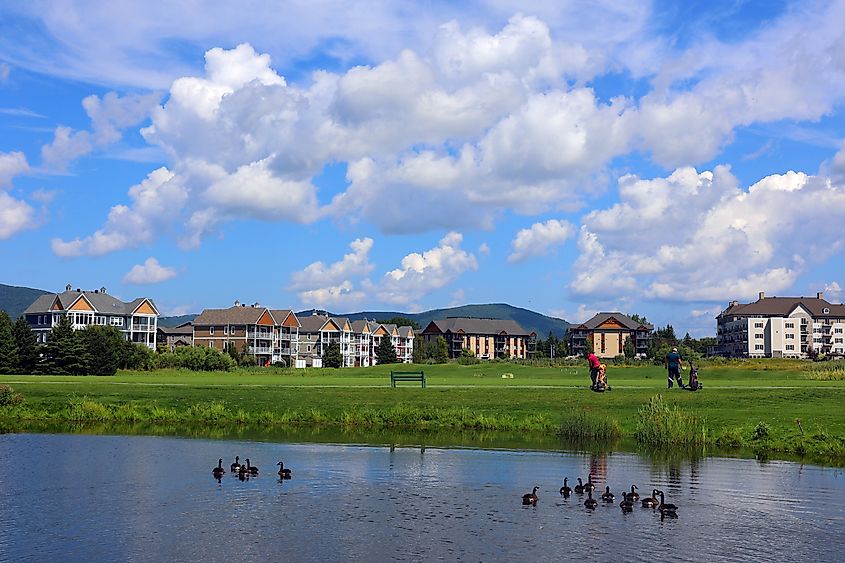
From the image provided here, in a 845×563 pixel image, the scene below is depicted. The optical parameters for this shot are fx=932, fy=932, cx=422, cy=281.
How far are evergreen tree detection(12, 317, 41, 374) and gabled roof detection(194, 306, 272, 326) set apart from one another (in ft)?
240

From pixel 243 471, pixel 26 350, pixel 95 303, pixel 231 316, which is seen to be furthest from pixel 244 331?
pixel 243 471

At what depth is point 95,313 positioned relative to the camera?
151125 millimetres

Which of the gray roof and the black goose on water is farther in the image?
the gray roof

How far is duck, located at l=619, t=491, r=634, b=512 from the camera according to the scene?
22469 mm

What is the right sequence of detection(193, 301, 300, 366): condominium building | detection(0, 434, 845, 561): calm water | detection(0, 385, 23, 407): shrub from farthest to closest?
1. detection(193, 301, 300, 366): condominium building
2. detection(0, 385, 23, 407): shrub
3. detection(0, 434, 845, 561): calm water

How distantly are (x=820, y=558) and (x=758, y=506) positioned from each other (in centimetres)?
519

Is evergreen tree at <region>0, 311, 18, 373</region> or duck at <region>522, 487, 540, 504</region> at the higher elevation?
evergreen tree at <region>0, 311, 18, 373</region>

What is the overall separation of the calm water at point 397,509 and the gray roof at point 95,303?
127 m

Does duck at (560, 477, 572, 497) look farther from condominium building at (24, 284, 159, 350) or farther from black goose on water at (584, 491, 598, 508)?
condominium building at (24, 284, 159, 350)

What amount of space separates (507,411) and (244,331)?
129 m

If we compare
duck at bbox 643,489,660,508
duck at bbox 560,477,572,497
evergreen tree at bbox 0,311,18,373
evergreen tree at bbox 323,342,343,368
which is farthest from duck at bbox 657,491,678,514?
evergreen tree at bbox 323,342,343,368

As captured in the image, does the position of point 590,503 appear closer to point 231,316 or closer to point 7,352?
point 7,352

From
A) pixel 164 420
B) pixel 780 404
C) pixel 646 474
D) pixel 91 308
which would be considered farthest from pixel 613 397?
pixel 91 308

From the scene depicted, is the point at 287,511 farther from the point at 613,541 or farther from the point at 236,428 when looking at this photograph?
the point at 236,428
